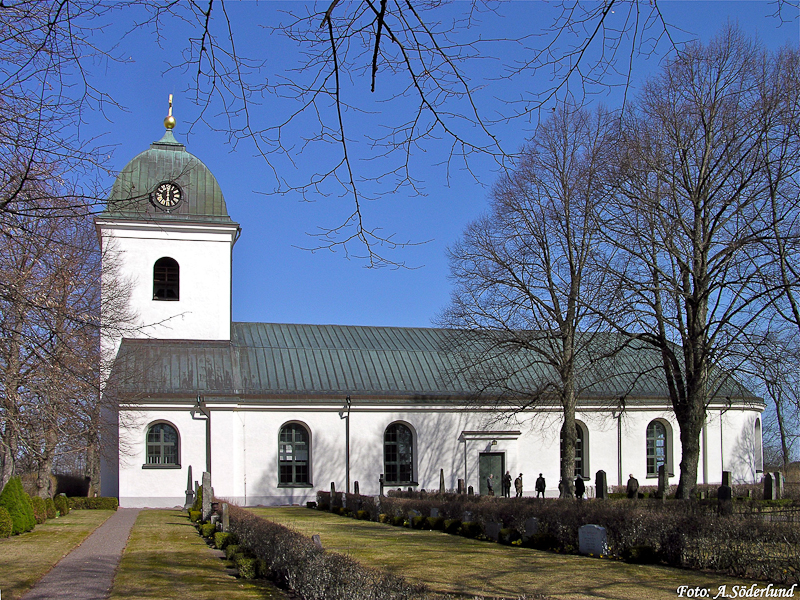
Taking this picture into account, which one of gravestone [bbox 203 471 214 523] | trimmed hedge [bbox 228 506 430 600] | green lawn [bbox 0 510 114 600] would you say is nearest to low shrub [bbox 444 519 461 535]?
gravestone [bbox 203 471 214 523]

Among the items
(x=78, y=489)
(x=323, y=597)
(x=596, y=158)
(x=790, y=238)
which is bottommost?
(x=78, y=489)

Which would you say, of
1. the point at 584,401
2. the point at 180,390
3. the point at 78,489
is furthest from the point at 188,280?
the point at 584,401

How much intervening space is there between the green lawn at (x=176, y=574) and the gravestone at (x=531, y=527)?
255 inches

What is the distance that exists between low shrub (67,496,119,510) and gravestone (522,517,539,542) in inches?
678

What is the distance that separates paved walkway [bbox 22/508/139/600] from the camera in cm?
1137

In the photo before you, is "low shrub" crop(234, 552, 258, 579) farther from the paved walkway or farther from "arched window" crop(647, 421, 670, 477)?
"arched window" crop(647, 421, 670, 477)

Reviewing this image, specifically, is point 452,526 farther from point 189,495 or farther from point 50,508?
point 50,508

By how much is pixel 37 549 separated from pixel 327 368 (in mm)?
17452

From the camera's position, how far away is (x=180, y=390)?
99.6 feet

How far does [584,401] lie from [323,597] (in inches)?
1009

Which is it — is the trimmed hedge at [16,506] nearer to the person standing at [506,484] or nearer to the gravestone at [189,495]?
the gravestone at [189,495]

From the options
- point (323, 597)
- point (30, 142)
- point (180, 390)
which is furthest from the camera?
point (180, 390)

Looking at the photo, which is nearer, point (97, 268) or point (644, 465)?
point (97, 268)

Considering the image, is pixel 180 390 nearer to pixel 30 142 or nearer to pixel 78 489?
pixel 78 489
